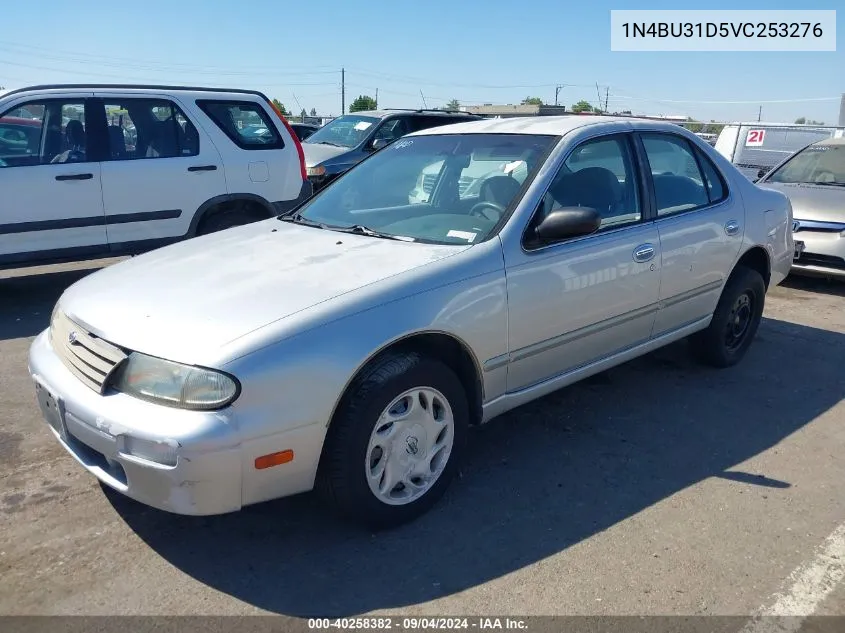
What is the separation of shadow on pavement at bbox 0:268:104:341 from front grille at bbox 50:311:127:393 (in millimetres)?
2812

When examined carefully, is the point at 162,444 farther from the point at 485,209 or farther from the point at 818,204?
the point at 818,204

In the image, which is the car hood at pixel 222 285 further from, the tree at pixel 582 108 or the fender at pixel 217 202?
the tree at pixel 582 108

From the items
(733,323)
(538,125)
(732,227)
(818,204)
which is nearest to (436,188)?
(538,125)

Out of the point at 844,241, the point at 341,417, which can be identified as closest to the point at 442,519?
the point at 341,417

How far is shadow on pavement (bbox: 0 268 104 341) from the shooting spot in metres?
5.64

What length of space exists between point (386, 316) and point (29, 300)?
4.96 metres

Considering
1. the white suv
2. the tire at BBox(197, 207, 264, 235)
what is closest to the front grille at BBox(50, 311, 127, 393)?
the white suv

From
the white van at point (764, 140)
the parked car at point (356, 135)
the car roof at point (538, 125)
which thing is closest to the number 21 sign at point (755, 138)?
the white van at point (764, 140)

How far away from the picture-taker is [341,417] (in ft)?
8.93

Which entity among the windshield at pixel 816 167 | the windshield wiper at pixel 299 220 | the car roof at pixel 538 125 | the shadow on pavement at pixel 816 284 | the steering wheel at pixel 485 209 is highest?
the car roof at pixel 538 125

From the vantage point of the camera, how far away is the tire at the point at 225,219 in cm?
690

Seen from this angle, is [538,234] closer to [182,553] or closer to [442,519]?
[442,519]

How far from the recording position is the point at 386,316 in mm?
2812

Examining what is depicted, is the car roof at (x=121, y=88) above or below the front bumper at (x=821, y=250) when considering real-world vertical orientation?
above
